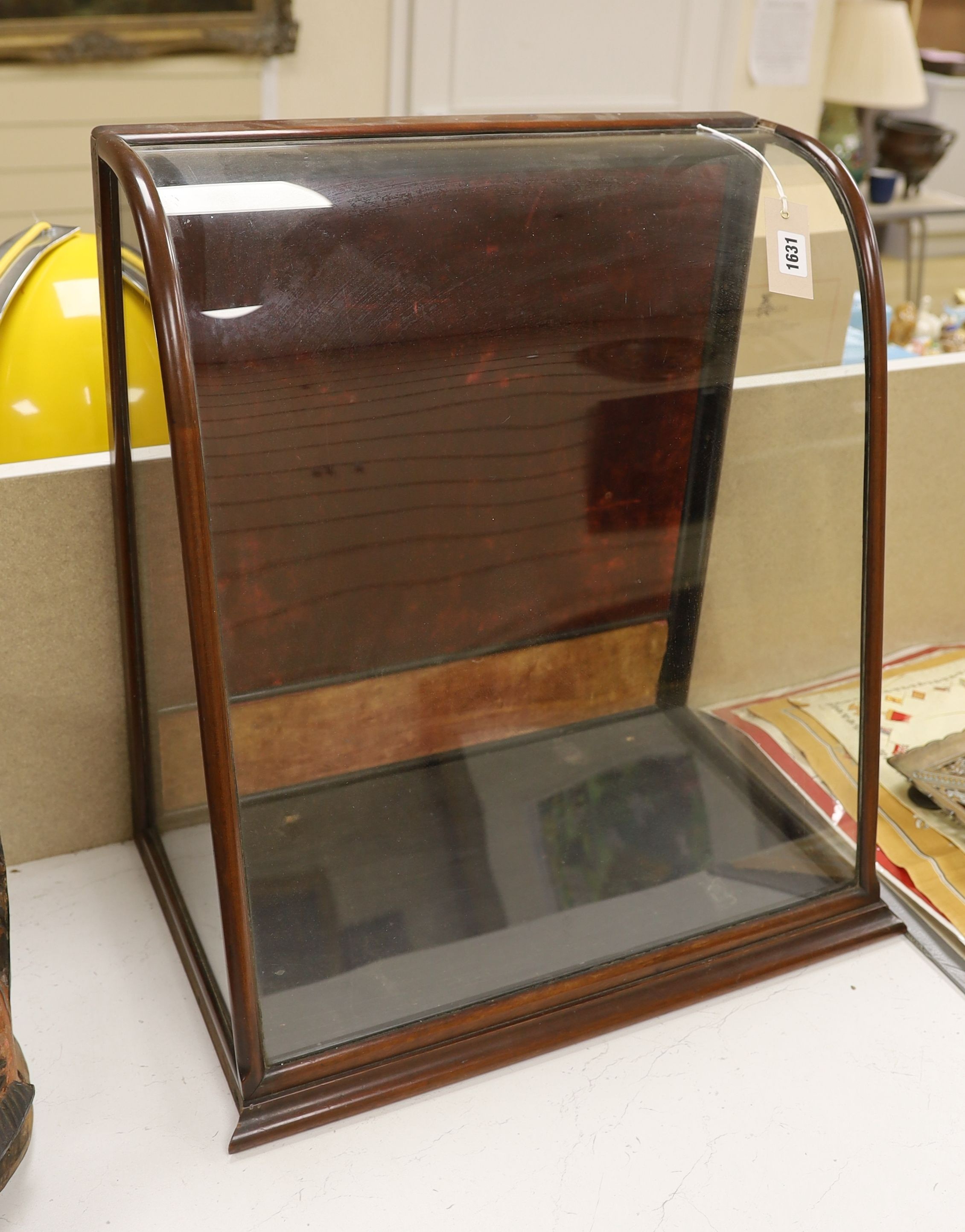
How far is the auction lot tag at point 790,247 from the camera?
94 centimetres

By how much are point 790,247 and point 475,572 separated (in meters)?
0.37

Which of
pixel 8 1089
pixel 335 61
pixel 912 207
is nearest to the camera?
pixel 8 1089

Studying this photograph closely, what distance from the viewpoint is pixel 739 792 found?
1.14 metres

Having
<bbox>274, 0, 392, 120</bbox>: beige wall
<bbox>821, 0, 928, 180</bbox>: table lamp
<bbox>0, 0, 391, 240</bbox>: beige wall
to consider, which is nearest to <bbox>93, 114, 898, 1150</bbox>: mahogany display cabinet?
<bbox>0, 0, 391, 240</bbox>: beige wall

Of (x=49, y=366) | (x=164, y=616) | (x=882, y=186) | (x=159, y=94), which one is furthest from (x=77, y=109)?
(x=882, y=186)

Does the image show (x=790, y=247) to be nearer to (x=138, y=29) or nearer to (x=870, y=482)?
(x=870, y=482)

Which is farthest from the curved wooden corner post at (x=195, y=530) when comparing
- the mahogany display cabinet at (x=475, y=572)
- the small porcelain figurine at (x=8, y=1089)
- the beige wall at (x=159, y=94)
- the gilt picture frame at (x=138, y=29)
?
the gilt picture frame at (x=138, y=29)

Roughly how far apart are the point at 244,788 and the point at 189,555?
211 mm

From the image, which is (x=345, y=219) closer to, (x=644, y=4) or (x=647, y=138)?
(x=647, y=138)

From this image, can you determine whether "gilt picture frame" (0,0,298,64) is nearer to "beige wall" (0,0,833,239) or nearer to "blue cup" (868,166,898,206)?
"beige wall" (0,0,833,239)

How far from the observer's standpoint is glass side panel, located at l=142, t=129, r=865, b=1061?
0.84m

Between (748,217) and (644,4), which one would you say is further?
(644,4)

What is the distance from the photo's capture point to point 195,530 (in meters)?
0.75

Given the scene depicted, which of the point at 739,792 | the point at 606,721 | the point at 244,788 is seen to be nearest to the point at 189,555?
the point at 244,788
